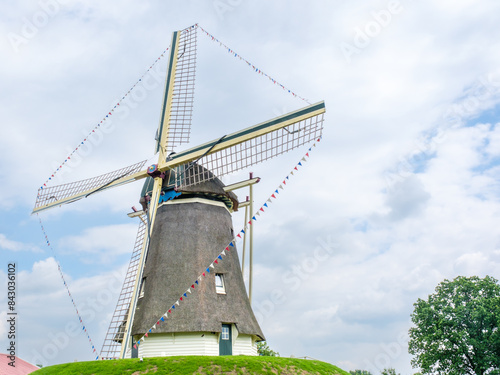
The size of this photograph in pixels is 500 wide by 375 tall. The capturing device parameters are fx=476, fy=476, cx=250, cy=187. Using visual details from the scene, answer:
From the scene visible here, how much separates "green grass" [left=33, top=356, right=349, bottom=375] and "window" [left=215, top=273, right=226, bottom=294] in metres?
3.18

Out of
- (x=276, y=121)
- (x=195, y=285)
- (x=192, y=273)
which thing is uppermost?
(x=276, y=121)

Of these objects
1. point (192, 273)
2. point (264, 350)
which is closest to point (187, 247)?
point (192, 273)

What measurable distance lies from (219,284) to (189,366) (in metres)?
4.22

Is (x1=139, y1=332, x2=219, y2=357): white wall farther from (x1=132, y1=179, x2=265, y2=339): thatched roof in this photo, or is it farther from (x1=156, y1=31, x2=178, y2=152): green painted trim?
(x1=156, y1=31, x2=178, y2=152): green painted trim

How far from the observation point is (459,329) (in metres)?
26.5

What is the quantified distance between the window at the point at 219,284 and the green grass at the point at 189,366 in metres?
3.18

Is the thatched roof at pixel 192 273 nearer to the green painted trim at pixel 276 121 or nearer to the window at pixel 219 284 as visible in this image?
the window at pixel 219 284

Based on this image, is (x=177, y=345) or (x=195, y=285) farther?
(x=195, y=285)

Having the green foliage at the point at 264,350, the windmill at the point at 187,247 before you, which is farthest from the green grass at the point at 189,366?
the green foliage at the point at 264,350

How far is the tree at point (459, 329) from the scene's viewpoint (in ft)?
83.7

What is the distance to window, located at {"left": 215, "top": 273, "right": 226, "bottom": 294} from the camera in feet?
58.8

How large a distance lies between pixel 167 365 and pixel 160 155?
8.82m

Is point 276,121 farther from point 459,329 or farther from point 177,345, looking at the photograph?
point 459,329

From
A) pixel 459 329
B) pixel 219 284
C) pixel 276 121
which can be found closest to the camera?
pixel 276 121
